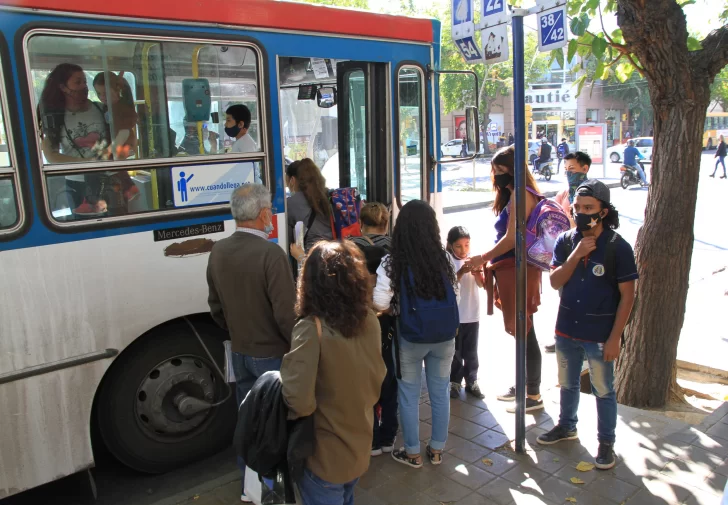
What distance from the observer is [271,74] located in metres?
4.22

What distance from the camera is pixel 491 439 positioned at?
14.7ft

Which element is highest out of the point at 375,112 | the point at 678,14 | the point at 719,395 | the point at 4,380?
the point at 678,14

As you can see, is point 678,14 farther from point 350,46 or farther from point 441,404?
point 441,404

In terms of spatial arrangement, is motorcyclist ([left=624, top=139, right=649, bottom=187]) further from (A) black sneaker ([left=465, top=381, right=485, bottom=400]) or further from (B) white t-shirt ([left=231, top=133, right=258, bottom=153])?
(B) white t-shirt ([left=231, top=133, right=258, bottom=153])

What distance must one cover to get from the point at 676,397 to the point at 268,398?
4460mm

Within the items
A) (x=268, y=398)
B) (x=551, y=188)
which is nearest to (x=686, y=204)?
(x=268, y=398)

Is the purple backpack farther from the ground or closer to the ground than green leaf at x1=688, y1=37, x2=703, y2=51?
closer to the ground

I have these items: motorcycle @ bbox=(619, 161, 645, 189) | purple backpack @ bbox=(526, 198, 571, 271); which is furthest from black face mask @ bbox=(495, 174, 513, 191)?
motorcycle @ bbox=(619, 161, 645, 189)

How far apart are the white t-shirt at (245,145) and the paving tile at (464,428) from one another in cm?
241

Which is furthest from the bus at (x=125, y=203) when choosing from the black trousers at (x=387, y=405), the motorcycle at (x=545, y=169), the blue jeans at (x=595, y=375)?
the motorcycle at (x=545, y=169)

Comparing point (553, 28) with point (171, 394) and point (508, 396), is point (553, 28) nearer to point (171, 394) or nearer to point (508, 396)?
point (508, 396)

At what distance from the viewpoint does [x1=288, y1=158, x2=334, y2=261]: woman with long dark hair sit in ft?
Result: 15.6

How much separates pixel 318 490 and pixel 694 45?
443cm

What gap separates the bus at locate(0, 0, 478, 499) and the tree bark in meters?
2.20
